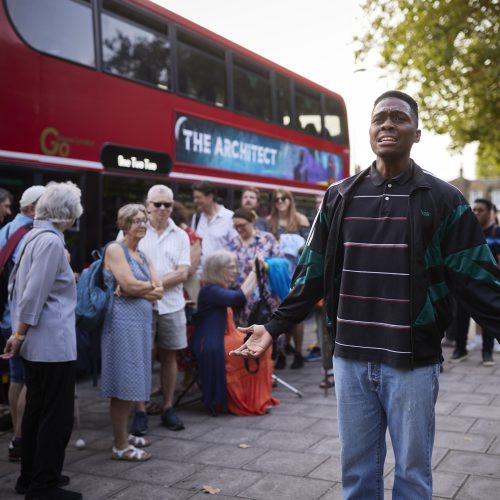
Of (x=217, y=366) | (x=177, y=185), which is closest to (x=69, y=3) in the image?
(x=177, y=185)

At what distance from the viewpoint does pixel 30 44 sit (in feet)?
23.8

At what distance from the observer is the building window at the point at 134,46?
8391 mm

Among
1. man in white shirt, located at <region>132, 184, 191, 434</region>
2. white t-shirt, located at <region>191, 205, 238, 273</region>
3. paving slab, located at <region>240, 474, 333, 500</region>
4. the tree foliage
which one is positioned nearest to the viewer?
paving slab, located at <region>240, 474, 333, 500</region>

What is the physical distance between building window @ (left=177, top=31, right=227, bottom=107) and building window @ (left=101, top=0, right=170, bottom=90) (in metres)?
0.32

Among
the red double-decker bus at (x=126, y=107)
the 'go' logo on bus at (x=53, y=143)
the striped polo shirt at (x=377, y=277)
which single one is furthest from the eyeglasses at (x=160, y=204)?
the striped polo shirt at (x=377, y=277)

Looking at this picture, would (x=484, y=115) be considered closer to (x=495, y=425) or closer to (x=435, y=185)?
(x=495, y=425)

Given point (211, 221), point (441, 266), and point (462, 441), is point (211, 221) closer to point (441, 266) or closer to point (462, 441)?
point (462, 441)

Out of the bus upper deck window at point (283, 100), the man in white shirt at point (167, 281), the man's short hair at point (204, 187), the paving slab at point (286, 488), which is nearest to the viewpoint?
the paving slab at point (286, 488)

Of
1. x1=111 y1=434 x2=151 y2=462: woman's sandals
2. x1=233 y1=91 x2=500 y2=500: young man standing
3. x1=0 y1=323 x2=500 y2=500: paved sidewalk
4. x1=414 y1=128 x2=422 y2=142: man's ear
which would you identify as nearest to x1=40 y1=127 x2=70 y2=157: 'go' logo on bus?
x1=0 y1=323 x2=500 y2=500: paved sidewalk

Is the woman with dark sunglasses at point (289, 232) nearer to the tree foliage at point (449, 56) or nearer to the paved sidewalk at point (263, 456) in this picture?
the paved sidewalk at point (263, 456)

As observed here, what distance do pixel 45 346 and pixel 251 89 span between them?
307 inches

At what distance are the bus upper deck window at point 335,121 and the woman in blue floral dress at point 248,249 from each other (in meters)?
7.11

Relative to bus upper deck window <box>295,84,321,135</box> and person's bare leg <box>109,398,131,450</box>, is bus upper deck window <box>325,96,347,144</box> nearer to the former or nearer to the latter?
bus upper deck window <box>295,84,321,135</box>

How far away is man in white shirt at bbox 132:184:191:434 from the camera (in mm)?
5969
